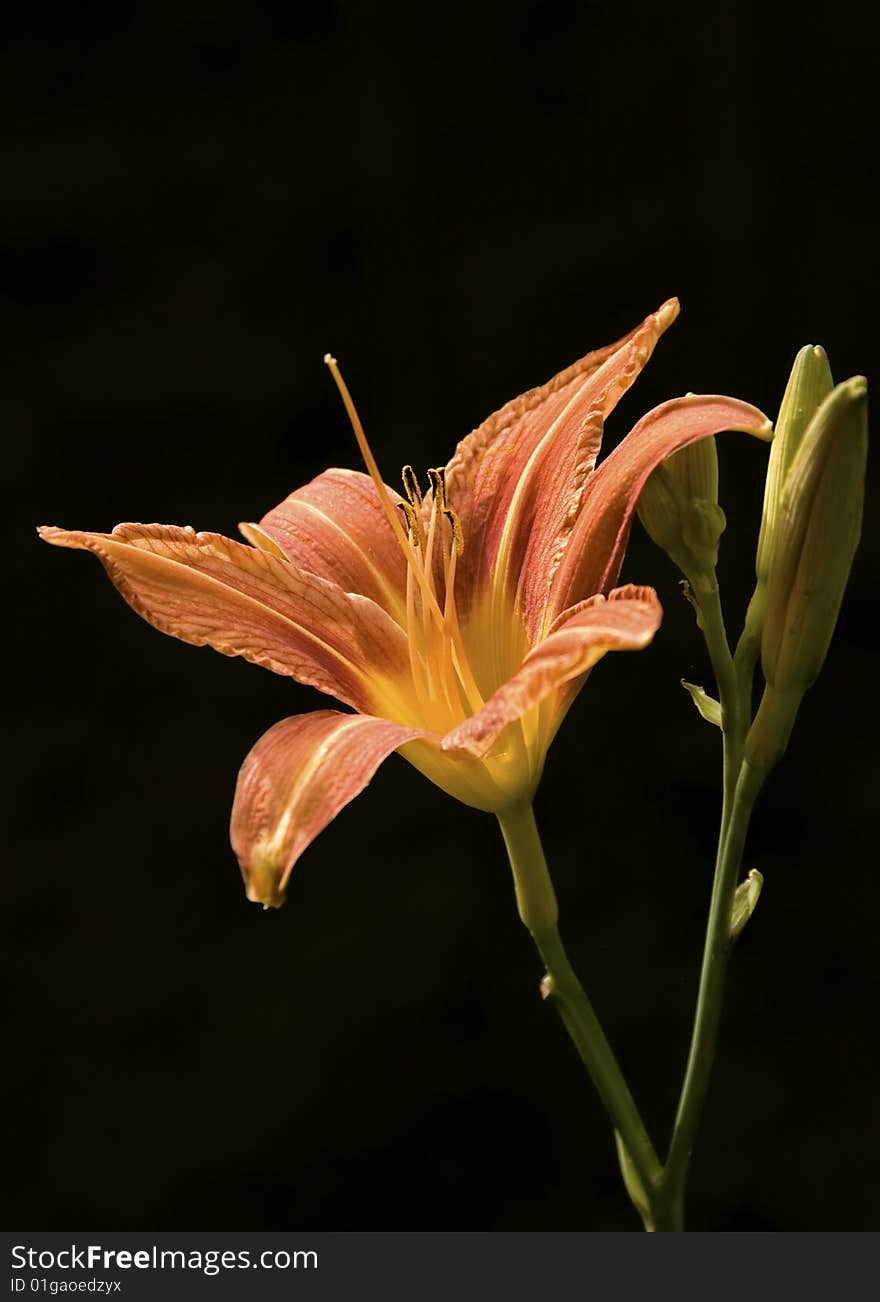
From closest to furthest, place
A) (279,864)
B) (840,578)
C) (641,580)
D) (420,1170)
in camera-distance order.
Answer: (279,864) < (840,578) < (641,580) < (420,1170)

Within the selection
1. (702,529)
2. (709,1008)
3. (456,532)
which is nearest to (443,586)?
(456,532)

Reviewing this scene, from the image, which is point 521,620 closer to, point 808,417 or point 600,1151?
point 808,417

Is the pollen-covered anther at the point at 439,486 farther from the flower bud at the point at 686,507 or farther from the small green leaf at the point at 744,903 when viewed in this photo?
the small green leaf at the point at 744,903

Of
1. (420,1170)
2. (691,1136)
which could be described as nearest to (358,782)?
(691,1136)

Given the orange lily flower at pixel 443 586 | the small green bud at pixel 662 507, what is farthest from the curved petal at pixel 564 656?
the small green bud at pixel 662 507

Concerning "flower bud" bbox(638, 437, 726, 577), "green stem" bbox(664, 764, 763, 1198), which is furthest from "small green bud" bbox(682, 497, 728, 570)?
"green stem" bbox(664, 764, 763, 1198)

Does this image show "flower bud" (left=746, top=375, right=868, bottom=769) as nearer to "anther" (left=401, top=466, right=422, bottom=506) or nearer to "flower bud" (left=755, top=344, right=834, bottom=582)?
"flower bud" (left=755, top=344, right=834, bottom=582)
